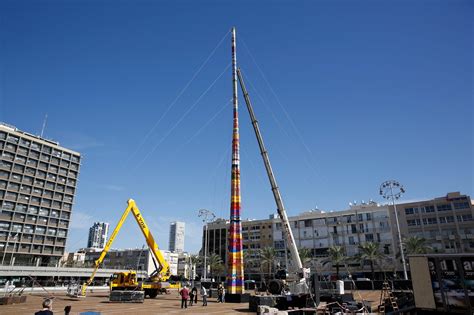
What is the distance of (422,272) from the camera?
531 inches

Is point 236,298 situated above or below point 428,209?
below

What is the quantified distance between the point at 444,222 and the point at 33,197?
3939 inches

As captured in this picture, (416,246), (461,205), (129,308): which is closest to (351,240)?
(416,246)

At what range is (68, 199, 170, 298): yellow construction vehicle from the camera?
33.7 m

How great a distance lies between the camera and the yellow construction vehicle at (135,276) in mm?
33656

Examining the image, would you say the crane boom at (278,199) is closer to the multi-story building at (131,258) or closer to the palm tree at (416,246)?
the palm tree at (416,246)

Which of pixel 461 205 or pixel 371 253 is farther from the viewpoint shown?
pixel 461 205

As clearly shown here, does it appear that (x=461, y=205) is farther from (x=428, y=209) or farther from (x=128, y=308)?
(x=128, y=308)

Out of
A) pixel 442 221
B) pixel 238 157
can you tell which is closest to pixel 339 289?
pixel 238 157

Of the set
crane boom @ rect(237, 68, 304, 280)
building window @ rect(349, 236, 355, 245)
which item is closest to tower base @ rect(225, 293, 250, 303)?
crane boom @ rect(237, 68, 304, 280)

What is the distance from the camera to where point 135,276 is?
34094mm

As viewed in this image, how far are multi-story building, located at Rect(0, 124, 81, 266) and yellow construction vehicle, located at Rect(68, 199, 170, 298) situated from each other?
56184 millimetres

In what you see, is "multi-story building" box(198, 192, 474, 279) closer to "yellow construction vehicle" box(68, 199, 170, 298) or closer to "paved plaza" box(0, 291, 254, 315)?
"yellow construction vehicle" box(68, 199, 170, 298)

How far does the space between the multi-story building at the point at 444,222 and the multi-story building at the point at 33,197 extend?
89.5 metres
